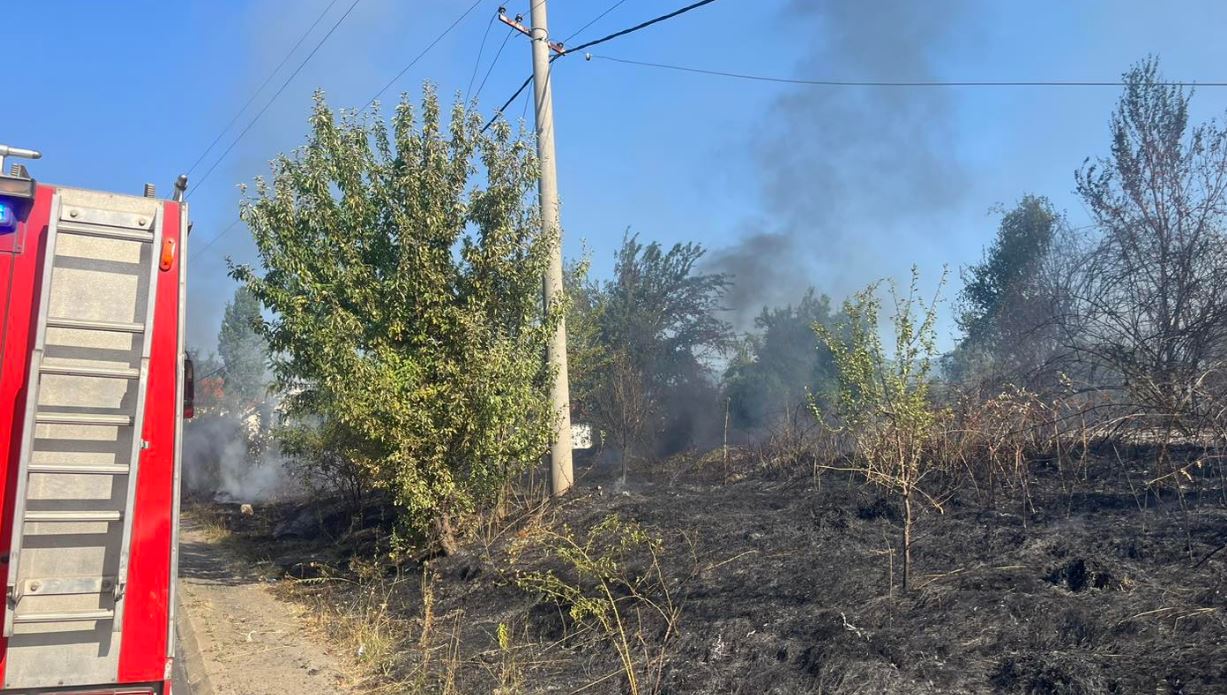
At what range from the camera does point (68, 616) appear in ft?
11.7

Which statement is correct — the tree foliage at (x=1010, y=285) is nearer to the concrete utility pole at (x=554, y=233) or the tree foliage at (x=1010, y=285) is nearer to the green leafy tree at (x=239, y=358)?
the concrete utility pole at (x=554, y=233)

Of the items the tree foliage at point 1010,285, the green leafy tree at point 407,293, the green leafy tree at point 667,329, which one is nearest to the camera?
the green leafy tree at point 407,293

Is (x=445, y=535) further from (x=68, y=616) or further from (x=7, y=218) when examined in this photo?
(x=7, y=218)

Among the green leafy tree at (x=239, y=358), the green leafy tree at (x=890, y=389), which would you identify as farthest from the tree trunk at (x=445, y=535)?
the green leafy tree at (x=239, y=358)

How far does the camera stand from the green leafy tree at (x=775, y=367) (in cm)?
2744

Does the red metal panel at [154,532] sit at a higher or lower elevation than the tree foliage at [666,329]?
lower

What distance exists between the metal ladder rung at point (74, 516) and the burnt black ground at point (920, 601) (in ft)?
9.90

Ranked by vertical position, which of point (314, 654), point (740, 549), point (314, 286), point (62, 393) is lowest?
point (314, 654)

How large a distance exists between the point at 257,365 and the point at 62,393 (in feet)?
149

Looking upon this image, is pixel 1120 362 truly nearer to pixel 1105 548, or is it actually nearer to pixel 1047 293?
pixel 1105 548

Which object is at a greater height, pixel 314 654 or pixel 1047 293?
pixel 1047 293

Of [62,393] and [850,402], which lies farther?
[850,402]

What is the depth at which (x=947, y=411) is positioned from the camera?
6957mm

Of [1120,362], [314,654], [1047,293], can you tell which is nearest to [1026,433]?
[1120,362]
